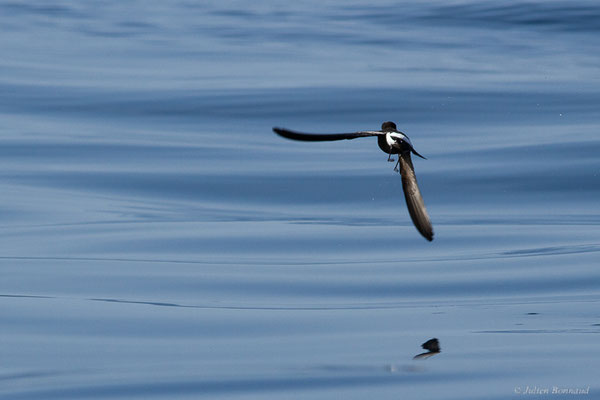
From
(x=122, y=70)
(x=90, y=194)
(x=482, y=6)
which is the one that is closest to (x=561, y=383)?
(x=90, y=194)

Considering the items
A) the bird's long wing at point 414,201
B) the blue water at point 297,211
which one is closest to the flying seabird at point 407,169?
the bird's long wing at point 414,201

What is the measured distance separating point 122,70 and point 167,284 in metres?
11.7

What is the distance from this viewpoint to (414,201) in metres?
4.37

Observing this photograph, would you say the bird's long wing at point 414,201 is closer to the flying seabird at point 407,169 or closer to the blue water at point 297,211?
the flying seabird at point 407,169

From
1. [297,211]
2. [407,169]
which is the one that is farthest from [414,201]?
[297,211]

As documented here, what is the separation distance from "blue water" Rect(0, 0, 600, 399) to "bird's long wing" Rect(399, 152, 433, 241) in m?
1.26

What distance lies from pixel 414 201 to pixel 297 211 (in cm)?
715

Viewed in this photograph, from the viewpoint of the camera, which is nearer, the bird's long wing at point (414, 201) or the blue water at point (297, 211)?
the bird's long wing at point (414, 201)

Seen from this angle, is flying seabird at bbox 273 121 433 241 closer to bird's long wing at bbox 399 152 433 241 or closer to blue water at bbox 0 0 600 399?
bird's long wing at bbox 399 152 433 241

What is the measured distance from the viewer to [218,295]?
7.84 metres

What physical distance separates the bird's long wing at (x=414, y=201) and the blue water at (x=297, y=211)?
1256 mm

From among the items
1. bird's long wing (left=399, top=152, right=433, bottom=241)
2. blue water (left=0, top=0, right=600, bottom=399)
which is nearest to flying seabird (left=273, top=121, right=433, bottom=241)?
bird's long wing (left=399, top=152, right=433, bottom=241)

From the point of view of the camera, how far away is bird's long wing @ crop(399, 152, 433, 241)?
4254 millimetres

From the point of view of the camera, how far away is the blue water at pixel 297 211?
6.00 meters
